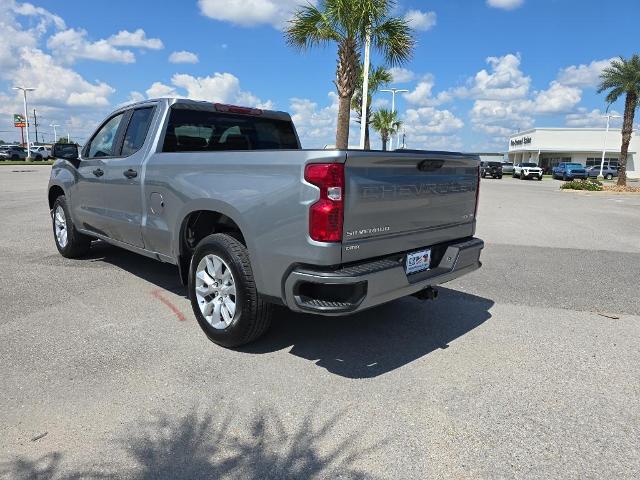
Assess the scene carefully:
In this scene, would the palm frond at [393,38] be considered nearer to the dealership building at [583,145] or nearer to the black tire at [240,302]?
the black tire at [240,302]

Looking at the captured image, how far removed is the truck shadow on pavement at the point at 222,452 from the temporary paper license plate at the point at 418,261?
1.25 meters

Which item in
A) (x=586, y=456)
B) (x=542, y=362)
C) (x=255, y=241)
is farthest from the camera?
(x=542, y=362)

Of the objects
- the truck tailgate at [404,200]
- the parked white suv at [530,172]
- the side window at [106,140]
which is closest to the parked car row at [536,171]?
the parked white suv at [530,172]

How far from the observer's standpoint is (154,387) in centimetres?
335

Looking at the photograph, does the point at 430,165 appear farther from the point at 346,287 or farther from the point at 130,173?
the point at 130,173

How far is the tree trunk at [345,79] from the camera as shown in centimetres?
1538

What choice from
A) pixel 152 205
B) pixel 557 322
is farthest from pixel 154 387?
pixel 557 322

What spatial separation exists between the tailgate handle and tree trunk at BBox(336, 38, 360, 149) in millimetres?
11617

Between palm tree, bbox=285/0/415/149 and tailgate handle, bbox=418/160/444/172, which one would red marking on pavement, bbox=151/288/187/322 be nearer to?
tailgate handle, bbox=418/160/444/172

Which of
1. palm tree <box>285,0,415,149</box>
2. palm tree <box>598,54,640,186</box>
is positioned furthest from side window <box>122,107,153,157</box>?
palm tree <box>598,54,640,186</box>

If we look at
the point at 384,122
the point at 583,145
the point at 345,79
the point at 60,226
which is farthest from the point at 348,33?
the point at 583,145

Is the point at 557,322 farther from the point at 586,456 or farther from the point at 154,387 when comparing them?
the point at 154,387

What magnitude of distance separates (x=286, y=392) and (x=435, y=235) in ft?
5.70

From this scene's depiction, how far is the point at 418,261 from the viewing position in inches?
153
